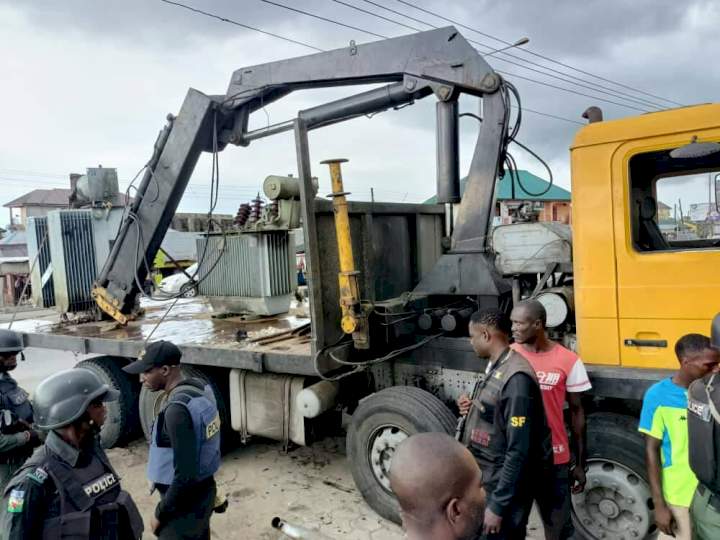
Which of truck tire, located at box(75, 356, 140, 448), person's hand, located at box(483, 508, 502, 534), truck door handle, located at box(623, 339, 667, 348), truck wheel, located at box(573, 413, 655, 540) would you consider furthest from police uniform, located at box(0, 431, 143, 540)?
truck tire, located at box(75, 356, 140, 448)

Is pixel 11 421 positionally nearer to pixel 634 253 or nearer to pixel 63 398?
pixel 63 398

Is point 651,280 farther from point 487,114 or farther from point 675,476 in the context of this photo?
point 487,114

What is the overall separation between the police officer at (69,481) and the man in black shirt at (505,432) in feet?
5.10

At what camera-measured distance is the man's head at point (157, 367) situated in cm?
272

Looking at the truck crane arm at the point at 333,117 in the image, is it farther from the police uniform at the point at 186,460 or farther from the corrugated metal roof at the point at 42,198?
the corrugated metal roof at the point at 42,198

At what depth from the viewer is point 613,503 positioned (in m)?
3.20

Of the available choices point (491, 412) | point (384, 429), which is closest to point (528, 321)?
point (491, 412)

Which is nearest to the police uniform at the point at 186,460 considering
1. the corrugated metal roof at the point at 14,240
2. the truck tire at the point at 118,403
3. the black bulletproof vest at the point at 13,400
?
the black bulletproof vest at the point at 13,400

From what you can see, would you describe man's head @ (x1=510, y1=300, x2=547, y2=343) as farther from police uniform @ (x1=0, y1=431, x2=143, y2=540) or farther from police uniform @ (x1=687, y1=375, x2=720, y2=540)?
police uniform @ (x1=0, y1=431, x2=143, y2=540)

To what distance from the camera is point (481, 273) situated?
381 cm

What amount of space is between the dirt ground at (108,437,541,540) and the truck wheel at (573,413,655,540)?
596 millimetres

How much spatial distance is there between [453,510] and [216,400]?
4050 millimetres

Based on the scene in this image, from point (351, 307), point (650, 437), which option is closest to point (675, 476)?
point (650, 437)

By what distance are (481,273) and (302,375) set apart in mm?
1712
